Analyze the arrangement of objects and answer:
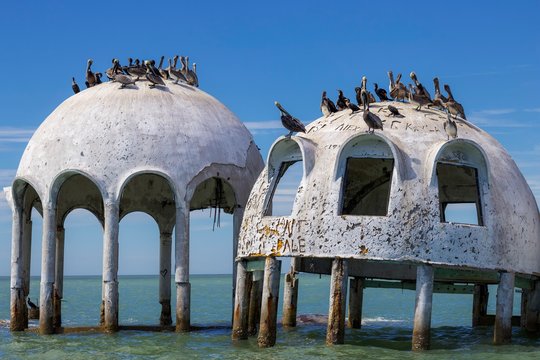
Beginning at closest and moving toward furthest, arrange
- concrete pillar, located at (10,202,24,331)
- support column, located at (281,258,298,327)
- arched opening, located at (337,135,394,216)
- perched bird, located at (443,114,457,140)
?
perched bird, located at (443,114,457,140)
concrete pillar, located at (10,202,24,331)
arched opening, located at (337,135,394,216)
support column, located at (281,258,298,327)

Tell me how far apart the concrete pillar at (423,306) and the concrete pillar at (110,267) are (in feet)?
35.0

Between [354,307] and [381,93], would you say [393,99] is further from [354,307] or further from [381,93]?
[354,307]

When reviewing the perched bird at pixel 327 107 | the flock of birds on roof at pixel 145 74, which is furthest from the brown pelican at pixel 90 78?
the perched bird at pixel 327 107

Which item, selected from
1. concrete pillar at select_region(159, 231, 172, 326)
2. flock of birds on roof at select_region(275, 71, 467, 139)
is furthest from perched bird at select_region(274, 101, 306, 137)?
concrete pillar at select_region(159, 231, 172, 326)

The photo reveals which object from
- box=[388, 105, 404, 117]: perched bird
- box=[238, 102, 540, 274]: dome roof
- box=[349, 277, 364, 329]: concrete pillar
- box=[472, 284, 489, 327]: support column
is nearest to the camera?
box=[238, 102, 540, 274]: dome roof

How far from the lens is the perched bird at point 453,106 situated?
33.1 m

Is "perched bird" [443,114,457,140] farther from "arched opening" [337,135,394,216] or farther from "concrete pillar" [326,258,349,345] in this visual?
"arched opening" [337,135,394,216]

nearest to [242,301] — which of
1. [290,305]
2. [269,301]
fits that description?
[269,301]

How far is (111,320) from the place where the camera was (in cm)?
3506

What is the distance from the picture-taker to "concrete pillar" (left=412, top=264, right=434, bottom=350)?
2836 cm

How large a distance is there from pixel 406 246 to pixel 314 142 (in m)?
4.33

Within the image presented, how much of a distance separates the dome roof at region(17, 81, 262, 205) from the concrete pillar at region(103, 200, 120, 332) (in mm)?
759

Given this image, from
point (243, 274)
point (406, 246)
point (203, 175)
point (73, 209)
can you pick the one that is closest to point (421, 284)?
point (406, 246)

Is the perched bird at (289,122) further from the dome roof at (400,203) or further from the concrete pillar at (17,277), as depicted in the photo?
the concrete pillar at (17,277)
